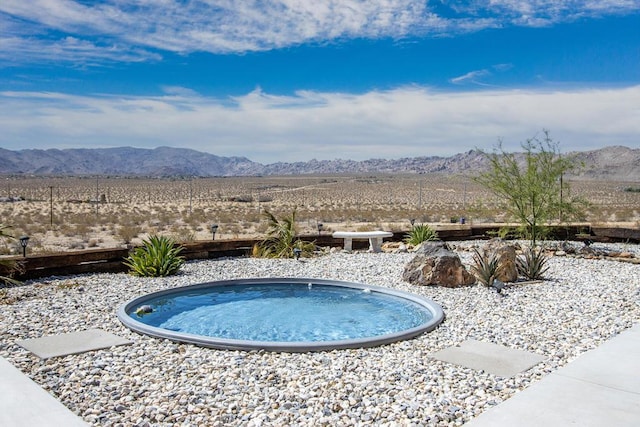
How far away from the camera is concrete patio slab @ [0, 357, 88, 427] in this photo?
4578 millimetres

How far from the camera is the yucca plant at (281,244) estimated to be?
48.4ft

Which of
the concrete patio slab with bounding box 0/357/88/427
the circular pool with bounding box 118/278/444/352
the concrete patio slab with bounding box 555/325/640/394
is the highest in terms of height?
the concrete patio slab with bounding box 555/325/640/394

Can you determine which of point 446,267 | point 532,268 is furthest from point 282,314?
point 532,268

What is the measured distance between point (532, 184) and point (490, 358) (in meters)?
9.94

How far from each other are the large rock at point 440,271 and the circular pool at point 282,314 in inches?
35.1

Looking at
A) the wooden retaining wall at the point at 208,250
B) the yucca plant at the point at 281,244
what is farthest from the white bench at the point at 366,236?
the yucca plant at the point at 281,244

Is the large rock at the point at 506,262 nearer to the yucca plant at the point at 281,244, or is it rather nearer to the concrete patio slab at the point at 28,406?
the yucca plant at the point at 281,244

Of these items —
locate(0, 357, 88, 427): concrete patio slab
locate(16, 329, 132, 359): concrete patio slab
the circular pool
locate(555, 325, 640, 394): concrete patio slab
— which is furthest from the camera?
the circular pool

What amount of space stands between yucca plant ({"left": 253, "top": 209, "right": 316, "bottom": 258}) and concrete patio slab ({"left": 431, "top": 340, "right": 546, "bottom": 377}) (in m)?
8.15

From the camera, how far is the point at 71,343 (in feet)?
22.4

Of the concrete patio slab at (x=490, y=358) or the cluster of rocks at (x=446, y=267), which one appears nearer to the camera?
the concrete patio slab at (x=490, y=358)

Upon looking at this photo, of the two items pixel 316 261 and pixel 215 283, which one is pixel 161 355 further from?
pixel 316 261

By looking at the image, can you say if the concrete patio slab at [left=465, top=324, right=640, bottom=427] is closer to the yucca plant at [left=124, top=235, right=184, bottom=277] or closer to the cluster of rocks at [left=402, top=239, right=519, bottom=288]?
the cluster of rocks at [left=402, top=239, right=519, bottom=288]

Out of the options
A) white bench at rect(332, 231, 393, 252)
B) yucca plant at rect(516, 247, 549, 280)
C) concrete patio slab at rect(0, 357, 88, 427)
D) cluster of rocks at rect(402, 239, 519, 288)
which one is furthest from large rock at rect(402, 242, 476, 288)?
concrete patio slab at rect(0, 357, 88, 427)
